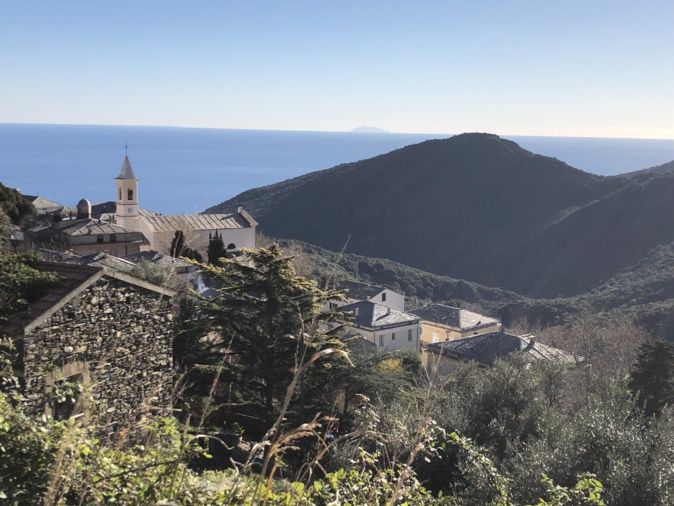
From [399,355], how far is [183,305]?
9.18m

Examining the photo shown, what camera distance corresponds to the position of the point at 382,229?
264 ft

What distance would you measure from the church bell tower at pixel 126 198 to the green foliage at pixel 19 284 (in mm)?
29171

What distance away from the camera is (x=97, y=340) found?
7.29 metres

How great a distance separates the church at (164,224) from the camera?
34.6 meters

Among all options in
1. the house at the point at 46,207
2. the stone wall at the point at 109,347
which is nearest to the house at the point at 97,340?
the stone wall at the point at 109,347

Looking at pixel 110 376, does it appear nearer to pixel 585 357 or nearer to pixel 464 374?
pixel 464 374

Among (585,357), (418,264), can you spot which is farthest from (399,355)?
(418,264)

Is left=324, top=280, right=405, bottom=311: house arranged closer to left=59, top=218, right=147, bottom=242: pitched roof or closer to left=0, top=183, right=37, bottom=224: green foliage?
left=59, top=218, right=147, bottom=242: pitched roof

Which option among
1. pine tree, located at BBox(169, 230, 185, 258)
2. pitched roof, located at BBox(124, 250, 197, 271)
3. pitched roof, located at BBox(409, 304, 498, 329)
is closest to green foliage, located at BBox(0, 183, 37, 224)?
pitched roof, located at BBox(124, 250, 197, 271)

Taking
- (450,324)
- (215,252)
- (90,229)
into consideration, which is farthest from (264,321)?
(450,324)

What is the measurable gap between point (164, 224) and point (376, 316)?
1400 cm

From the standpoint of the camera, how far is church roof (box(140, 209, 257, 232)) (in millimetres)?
35769

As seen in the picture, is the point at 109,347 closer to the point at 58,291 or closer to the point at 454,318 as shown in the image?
the point at 58,291

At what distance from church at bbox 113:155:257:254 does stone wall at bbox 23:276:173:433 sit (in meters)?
24.5
